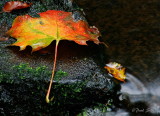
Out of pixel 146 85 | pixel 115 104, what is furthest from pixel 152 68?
pixel 115 104

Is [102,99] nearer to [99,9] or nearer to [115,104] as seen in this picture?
[115,104]

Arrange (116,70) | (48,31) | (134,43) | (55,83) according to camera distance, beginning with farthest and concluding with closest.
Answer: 1. (134,43)
2. (116,70)
3. (48,31)
4. (55,83)

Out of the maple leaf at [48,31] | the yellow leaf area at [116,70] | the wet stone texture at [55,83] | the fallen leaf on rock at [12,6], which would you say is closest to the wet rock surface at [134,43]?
the yellow leaf area at [116,70]

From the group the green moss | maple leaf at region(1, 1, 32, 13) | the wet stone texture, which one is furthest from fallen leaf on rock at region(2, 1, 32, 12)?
the green moss

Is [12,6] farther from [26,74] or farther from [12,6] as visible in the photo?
[26,74]

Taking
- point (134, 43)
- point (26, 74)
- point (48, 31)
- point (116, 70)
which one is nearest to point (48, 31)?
point (48, 31)

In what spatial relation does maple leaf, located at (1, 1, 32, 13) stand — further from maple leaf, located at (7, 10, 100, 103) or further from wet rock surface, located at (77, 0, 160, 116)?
wet rock surface, located at (77, 0, 160, 116)
